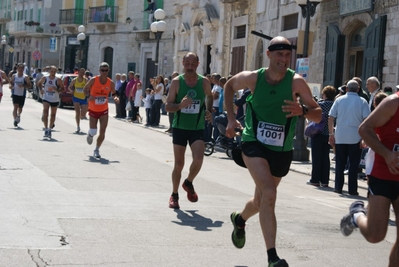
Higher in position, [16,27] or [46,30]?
[16,27]

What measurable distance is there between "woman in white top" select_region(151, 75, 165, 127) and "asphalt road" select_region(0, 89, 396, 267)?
39.1 feet

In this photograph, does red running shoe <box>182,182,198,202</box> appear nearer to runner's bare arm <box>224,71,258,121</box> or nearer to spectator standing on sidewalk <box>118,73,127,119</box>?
runner's bare arm <box>224,71,258,121</box>

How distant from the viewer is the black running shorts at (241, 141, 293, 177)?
6.88 meters

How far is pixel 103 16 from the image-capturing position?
181 feet

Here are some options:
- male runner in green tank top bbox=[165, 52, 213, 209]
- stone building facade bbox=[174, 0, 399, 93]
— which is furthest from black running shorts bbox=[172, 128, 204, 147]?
stone building facade bbox=[174, 0, 399, 93]

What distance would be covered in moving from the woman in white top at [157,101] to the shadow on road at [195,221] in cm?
1791

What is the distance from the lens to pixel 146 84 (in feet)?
160

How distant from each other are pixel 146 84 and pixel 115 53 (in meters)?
6.97

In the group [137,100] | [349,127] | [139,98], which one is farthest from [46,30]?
[349,127]

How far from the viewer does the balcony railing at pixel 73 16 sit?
5959 cm

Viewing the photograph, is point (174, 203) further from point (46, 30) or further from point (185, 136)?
point (46, 30)

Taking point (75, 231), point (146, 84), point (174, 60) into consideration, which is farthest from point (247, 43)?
point (75, 231)

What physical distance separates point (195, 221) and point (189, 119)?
1.59m

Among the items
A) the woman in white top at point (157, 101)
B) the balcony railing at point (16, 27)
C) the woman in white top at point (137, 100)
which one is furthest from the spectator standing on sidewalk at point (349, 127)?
the balcony railing at point (16, 27)
